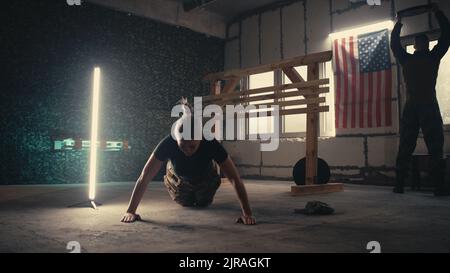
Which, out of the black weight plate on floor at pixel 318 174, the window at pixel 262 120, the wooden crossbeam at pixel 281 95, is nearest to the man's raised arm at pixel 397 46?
the wooden crossbeam at pixel 281 95

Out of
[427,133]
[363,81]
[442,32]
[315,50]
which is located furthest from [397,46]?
[315,50]

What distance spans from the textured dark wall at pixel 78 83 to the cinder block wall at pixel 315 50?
176cm

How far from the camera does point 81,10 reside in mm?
6746

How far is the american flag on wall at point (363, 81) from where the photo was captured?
21.2 feet

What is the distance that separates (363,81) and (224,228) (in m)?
5.46

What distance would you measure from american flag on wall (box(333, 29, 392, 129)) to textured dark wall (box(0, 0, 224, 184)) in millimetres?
3723

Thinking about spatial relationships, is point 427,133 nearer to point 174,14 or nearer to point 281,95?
point 281,95

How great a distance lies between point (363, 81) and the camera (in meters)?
6.73

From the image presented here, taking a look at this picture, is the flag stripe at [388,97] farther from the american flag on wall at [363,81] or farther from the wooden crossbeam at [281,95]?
the wooden crossbeam at [281,95]

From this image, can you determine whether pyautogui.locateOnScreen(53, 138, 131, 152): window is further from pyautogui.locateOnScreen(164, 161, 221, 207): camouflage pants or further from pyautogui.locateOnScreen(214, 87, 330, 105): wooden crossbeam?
pyautogui.locateOnScreen(164, 161, 221, 207): camouflage pants
